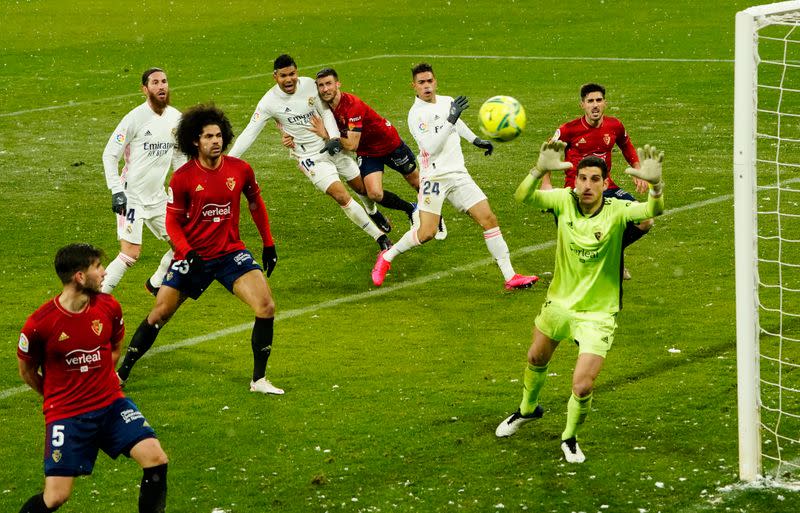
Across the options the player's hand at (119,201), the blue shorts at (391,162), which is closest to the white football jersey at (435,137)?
the blue shorts at (391,162)

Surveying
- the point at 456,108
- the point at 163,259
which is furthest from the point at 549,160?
the point at 163,259

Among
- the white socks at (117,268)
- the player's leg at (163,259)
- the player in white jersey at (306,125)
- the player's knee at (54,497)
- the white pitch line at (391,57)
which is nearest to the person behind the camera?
the player's knee at (54,497)

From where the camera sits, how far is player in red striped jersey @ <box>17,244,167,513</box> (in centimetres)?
724

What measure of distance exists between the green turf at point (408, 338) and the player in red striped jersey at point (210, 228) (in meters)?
0.70

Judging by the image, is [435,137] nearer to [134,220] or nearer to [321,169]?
[321,169]

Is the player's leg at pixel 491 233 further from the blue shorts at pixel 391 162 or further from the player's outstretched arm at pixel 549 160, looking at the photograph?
the player's outstretched arm at pixel 549 160

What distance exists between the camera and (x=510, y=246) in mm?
14492

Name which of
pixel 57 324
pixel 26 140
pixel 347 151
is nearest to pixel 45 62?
pixel 26 140

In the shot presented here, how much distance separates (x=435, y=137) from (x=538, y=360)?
451cm

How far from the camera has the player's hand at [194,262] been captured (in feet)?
32.6

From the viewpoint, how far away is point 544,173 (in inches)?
345

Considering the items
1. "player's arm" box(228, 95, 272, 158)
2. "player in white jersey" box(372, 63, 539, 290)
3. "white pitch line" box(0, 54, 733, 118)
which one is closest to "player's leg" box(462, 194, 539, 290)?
"player in white jersey" box(372, 63, 539, 290)

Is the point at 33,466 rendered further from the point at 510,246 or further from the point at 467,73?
the point at 467,73

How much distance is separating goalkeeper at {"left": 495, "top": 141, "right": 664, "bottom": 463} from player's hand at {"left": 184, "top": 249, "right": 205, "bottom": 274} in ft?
8.42
